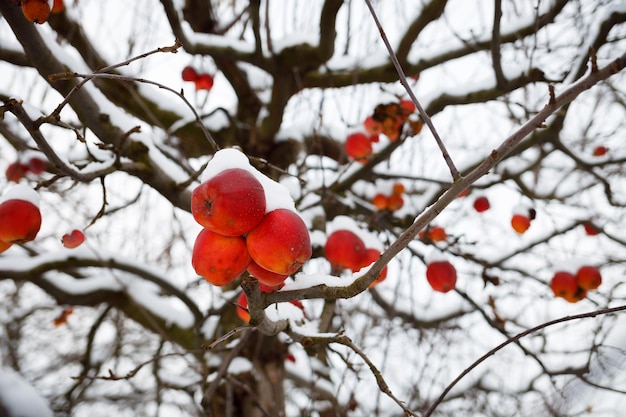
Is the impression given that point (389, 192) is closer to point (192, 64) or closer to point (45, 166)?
point (192, 64)

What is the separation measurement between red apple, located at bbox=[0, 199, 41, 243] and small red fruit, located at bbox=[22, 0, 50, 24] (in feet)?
2.07

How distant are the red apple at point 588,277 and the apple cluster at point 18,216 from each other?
271 centimetres

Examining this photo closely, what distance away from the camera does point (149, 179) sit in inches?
75.9

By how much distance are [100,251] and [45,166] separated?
0.61 m

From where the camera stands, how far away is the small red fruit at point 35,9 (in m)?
1.50

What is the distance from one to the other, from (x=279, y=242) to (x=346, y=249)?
41.3 inches

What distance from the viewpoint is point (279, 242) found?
3.29 feet

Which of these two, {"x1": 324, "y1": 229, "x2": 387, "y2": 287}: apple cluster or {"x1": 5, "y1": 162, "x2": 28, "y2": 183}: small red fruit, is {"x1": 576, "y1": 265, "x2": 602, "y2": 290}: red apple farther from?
{"x1": 5, "y1": 162, "x2": 28, "y2": 183}: small red fruit

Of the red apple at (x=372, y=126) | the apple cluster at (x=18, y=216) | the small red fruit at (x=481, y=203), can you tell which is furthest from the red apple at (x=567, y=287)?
the apple cluster at (x=18, y=216)

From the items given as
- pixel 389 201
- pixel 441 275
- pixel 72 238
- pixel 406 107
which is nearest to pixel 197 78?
pixel 406 107

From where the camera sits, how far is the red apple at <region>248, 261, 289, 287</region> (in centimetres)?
109

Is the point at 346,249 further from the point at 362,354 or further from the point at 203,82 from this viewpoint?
the point at 203,82

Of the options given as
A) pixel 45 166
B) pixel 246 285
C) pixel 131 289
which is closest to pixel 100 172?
pixel 246 285

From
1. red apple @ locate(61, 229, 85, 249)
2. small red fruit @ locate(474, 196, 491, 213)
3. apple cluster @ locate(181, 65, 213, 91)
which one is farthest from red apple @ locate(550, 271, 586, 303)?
apple cluster @ locate(181, 65, 213, 91)
